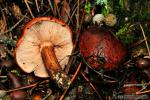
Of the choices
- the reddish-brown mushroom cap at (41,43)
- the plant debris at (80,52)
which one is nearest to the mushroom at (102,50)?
the plant debris at (80,52)

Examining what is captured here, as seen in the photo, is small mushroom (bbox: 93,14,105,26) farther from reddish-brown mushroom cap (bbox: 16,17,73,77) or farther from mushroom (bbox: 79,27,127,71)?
reddish-brown mushroom cap (bbox: 16,17,73,77)

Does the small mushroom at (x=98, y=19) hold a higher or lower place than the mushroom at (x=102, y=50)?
higher

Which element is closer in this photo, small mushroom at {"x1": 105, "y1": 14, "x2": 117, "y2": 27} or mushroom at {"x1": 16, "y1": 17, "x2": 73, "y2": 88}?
mushroom at {"x1": 16, "y1": 17, "x2": 73, "y2": 88}

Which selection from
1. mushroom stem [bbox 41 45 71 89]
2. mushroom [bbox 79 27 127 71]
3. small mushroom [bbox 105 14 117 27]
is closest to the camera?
mushroom stem [bbox 41 45 71 89]

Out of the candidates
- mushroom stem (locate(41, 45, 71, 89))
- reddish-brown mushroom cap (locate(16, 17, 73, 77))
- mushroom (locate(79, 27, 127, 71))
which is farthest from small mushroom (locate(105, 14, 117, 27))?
mushroom stem (locate(41, 45, 71, 89))

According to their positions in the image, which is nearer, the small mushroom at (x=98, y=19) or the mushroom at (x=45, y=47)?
the mushroom at (x=45, y=47)

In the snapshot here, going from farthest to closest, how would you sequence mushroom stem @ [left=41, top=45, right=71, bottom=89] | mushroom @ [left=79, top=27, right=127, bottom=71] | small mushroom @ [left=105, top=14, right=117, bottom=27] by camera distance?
1. small mushroom @ [left=105, top=14, right=117, bottom=27]
2. mushroom @ [left=79, top=27, right=127, bottom=71]
3. mushroom stem @ [left=41, top=45, right=71, bottom=89]

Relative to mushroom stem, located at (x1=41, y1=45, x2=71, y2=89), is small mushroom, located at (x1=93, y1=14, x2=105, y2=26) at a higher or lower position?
higher

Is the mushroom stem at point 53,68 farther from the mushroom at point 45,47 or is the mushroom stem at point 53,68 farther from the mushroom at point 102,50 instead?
Answer: the mushroom at point 102,50
